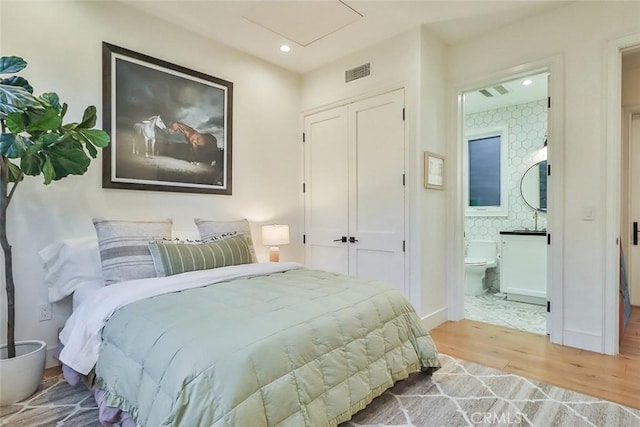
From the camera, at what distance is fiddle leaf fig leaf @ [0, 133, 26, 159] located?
71.8 inches

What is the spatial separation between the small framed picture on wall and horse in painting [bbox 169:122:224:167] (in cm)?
197

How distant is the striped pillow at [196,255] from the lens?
7.95ft

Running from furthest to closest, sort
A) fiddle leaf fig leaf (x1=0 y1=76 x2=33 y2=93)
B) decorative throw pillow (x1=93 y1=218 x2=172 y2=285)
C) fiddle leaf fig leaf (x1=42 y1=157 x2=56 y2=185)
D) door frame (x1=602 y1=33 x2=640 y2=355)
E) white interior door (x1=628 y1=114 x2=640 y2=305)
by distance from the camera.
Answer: white interior door (x1=628 y1=114 x2=640 y2=305) → door frame (x1=602 y1=33 x2=640 y2=355) → decorative throw pillow (x1=93 y1=218 x2=172 y2=285) → fiddle leaf fig leaf (x1=42 y1=157 x2=56 y2=185) → fiddle leaf fig leaf (x1=0 y1=76 x2=33 y2=93)

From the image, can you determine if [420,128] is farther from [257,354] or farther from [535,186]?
[257,354]

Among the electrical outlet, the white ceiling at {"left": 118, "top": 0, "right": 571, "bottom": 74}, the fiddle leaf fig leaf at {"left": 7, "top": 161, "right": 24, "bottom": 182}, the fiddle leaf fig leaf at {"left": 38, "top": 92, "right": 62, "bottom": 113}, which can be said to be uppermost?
the white ceiling at {"left": 118, "top": 0, "right": 571, "bottom": 74}

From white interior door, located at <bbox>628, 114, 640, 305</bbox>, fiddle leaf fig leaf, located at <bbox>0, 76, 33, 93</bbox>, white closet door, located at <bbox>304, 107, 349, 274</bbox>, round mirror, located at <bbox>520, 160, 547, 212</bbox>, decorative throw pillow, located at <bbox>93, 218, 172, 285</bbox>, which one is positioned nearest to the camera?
fiddle leaf fig leaf, located at <bbox>0, 76, 33, 93</bbox>

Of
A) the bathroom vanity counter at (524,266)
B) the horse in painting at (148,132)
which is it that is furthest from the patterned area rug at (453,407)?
the bathroom vanity counter at (524,266)

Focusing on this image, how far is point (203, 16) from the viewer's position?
3.02 meters

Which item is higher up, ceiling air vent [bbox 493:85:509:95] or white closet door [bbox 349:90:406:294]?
ceiling air vent [bbox 493:85:509:95]

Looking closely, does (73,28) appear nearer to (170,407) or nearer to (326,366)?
(170,407)

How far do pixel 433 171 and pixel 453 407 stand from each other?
2.08 metres

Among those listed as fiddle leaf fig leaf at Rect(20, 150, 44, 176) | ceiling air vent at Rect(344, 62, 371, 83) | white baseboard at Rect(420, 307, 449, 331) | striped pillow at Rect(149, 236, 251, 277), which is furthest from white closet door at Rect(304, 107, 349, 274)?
fiddle leaf fig leaf at Rect(20, 150, 44, 176)

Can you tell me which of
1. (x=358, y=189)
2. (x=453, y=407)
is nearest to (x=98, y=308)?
(x=453, y=407)

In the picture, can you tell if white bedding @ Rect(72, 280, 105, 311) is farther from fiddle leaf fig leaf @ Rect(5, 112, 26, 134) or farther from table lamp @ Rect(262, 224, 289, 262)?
table lamp @ Rect(262, 224, 289, 262)
